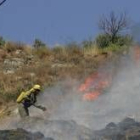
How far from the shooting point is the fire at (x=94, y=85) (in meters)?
33.8

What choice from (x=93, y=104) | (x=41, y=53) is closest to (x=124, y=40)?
(x=41, y=53)

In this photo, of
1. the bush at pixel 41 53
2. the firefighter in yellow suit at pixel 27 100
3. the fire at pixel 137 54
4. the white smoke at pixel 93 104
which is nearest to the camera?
the firefighter in yellow suit at pixel 27 100

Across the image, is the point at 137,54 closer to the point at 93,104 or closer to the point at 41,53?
the point at 41,53

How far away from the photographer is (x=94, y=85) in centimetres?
3531

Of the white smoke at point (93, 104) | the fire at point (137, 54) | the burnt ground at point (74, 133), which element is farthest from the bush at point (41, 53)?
the burnt ground at point (74, 133)

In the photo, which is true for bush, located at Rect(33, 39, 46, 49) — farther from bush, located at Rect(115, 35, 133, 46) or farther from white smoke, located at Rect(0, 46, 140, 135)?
white smoke, located at Rect(0, 46, 140, 135)

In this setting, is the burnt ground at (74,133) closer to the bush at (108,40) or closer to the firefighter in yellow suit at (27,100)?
the firefighter in yellow suit at (27,100)

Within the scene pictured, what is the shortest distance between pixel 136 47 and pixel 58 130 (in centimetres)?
1623

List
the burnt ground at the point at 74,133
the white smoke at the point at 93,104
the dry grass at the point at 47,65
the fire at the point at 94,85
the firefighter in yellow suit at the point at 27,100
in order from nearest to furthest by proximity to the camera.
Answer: the burnt ground at the point at 74,133
the firefighter in yellow suit at the point at 27,100
the white smoke at the point at 93,104
the fire at the point at 94,85
the dry grass at the point at 47,65

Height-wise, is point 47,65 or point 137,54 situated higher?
point 137,54

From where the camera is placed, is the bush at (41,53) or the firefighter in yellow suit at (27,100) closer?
the firefighter in yellow suit at (27,100)

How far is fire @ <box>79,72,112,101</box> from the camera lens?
33844mm

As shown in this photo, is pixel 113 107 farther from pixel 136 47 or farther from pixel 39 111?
pixel 136 47

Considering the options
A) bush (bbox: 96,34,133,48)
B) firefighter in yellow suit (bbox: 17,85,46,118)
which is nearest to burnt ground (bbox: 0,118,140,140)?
firefighter in yellow suit (bbox: 17,85,46,118)
